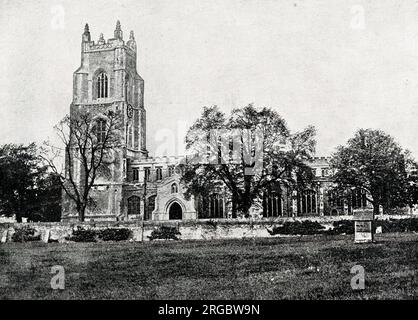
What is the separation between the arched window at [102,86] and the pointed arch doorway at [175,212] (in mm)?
16383

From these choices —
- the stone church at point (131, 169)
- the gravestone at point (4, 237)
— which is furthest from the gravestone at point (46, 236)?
the stone church at point (131, 169)

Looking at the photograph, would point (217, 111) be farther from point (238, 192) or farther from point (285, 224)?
point (285, 224)

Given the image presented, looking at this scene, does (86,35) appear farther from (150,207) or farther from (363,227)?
(363,227)

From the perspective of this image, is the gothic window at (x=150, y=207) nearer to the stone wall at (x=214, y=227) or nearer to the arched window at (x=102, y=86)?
the arched window at (x=102, y=86)

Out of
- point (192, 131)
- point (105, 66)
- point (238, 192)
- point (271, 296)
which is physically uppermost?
point (105, 66)

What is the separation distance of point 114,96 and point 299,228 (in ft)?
121

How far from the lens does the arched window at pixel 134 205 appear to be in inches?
2468

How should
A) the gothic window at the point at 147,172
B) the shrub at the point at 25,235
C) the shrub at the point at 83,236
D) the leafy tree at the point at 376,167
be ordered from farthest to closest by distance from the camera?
the gothic window at the point at 147,172, the leafy tree at the point at 376,167, the shrub at the point at 25,235, the shrub at the point at 83,236

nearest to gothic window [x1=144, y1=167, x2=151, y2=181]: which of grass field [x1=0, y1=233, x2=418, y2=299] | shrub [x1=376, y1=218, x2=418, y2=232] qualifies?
shrub [x1=376, y1=218, x2=418, y2=232]

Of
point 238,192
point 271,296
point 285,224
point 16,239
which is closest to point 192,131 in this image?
point 238,192

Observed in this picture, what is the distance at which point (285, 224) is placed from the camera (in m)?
33.1

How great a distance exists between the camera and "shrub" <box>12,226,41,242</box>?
117 feet

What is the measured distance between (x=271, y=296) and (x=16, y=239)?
88.0 ft

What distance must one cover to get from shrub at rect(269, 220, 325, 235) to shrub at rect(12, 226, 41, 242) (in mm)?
14622
